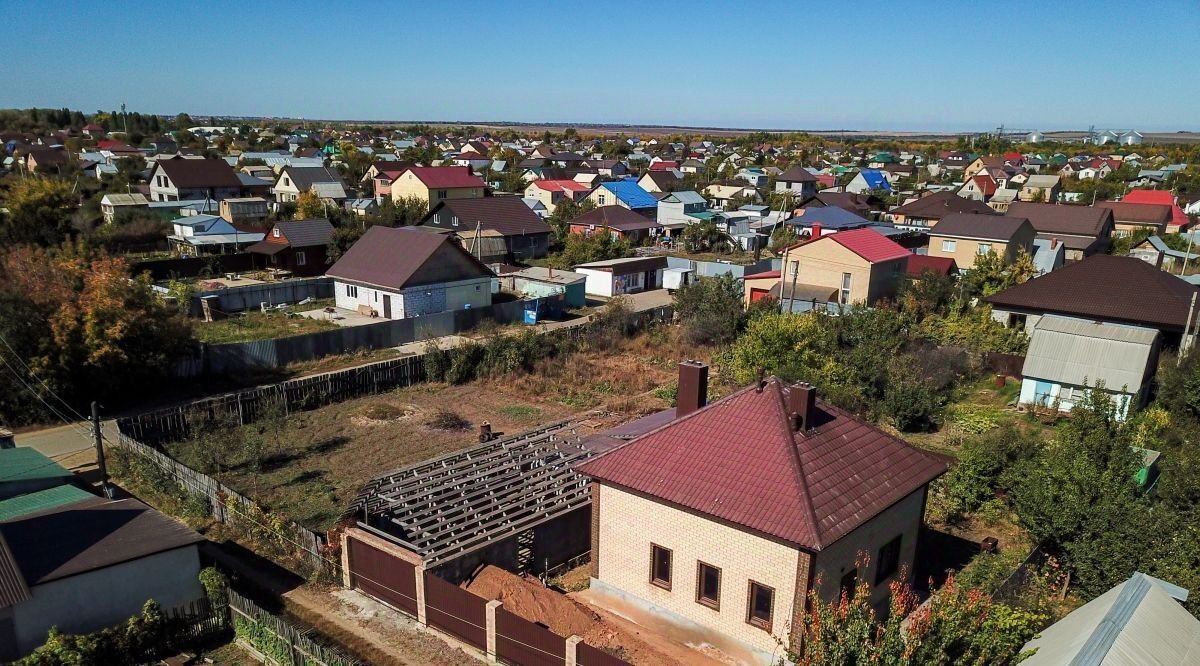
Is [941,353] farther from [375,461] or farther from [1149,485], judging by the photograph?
[375,461]

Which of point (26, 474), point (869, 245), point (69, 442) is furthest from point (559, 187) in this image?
point (26, 474)

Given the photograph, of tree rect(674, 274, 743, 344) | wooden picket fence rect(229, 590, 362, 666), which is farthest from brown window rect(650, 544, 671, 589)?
tree rect(674, 274, 743, 344)

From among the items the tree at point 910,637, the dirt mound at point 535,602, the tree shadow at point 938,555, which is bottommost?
the tree shadow at point 938,555

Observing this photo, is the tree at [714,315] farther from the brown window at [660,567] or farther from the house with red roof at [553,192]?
the house with red roof at [553,192]

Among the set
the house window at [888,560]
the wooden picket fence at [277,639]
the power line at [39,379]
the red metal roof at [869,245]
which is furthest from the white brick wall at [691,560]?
the red metal roof at [869,245]

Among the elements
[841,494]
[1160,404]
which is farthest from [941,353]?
[841,494]

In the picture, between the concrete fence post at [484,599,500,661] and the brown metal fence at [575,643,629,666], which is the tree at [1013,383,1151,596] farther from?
the concrete fence post at [484,599,500,661]

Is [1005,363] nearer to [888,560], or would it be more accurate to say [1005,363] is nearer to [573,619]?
[888,560]
